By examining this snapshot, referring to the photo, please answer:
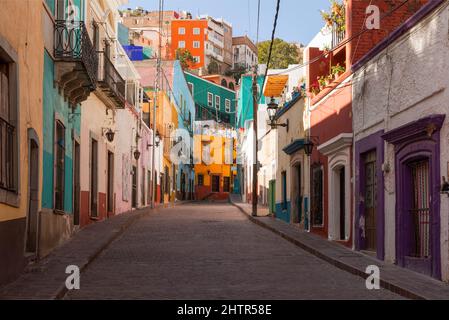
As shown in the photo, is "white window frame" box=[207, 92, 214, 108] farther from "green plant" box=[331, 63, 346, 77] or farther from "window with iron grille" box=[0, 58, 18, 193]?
"window with iron grille" box=[0, 58, 18, 193]

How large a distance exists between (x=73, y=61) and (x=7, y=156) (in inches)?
206

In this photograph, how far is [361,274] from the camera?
11.1 meters

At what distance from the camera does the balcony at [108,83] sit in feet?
65.2

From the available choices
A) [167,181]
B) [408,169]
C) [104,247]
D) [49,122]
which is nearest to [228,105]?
[167,181]

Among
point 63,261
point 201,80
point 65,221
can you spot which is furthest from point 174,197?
point 63,261

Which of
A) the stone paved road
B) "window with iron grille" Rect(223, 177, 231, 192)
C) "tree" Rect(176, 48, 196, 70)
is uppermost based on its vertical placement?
"tree" Rect(176, 48, 196, 70)

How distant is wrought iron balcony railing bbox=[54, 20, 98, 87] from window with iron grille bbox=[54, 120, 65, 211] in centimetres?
136

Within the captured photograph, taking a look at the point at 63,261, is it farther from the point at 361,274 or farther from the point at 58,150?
the point at 361,274

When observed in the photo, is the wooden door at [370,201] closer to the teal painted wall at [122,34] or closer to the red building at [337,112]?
the red building at [337,112]

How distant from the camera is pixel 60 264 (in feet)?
38.2

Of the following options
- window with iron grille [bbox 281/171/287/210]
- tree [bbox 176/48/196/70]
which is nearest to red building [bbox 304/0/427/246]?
window with iron grille [bbox 281/171/287/210]

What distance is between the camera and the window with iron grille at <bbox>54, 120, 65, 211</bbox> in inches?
580

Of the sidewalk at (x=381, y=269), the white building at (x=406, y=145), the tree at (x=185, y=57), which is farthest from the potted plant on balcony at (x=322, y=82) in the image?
the tree at (x=185, y=57)

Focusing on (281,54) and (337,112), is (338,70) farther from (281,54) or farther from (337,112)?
(281,54)
